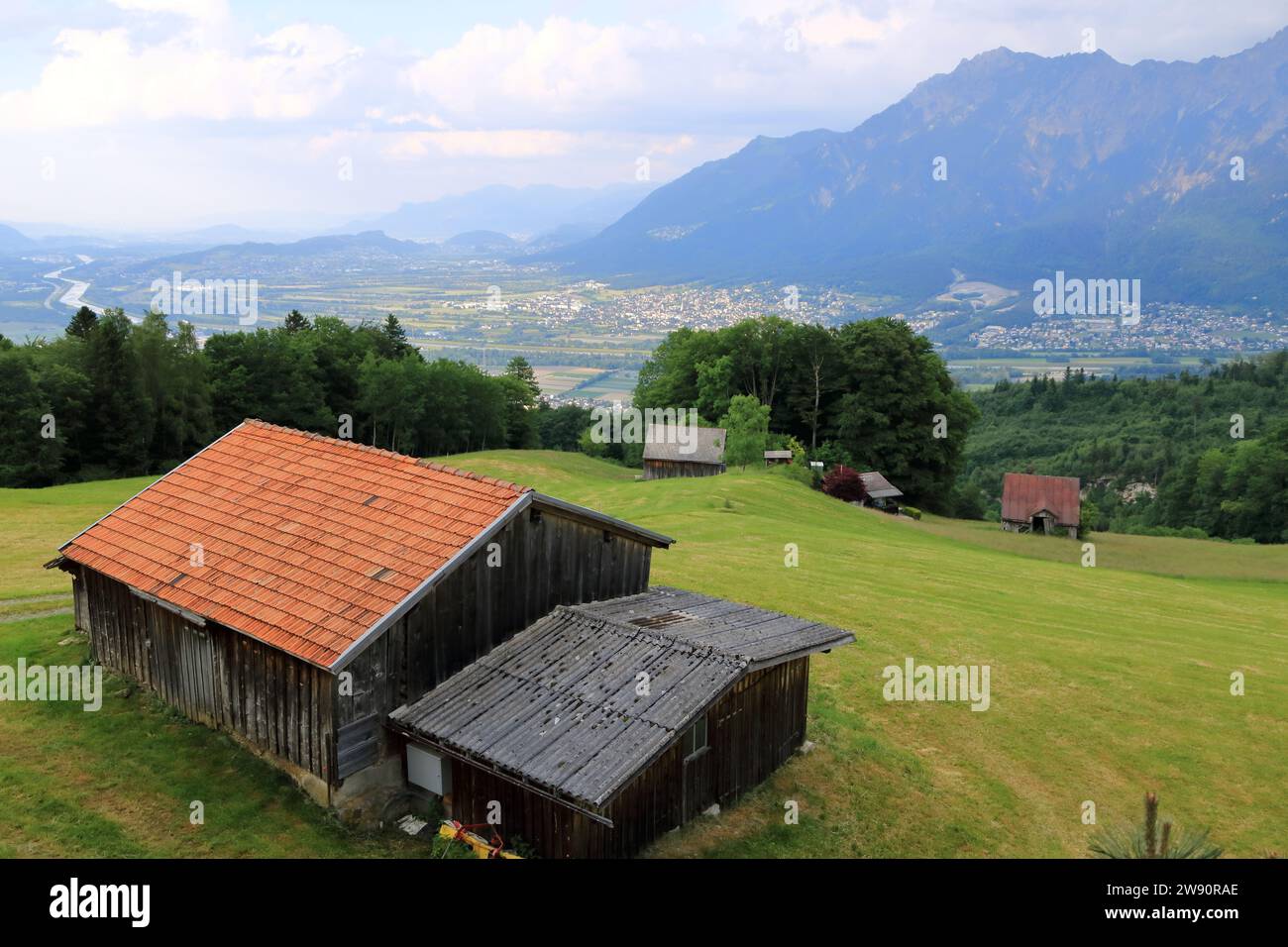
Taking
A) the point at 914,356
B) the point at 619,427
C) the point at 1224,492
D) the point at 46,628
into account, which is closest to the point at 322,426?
the point at 619,427

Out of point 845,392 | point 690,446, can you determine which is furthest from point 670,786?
point 845,392

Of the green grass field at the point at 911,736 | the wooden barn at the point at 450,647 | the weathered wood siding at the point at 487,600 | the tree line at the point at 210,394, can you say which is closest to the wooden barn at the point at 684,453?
the tree line at the point at 210,394

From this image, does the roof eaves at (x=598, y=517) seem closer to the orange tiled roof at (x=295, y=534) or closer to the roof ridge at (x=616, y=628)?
the orange tiled roof at (x=295, y=534)

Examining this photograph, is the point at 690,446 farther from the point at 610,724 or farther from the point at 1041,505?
the point at 610,724

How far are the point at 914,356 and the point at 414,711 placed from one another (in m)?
73.4

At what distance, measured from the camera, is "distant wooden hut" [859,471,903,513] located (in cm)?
6754

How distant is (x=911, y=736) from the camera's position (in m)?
21.3

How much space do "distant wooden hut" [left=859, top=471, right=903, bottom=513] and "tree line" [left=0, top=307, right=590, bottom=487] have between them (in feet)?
136

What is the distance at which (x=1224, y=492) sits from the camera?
95812mm

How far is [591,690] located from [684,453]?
55.9 meters

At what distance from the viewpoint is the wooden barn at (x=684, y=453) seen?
71250mm

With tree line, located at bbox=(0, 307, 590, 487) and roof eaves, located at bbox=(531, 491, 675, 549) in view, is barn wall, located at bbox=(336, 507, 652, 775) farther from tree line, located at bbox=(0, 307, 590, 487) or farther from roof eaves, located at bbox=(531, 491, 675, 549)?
tree line, located at bbox=(0, 307, 590, 487)

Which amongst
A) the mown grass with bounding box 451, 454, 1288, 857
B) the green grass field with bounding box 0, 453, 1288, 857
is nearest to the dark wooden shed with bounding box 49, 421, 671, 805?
the green grass field with bounding box 0, 453, 1288, 857
